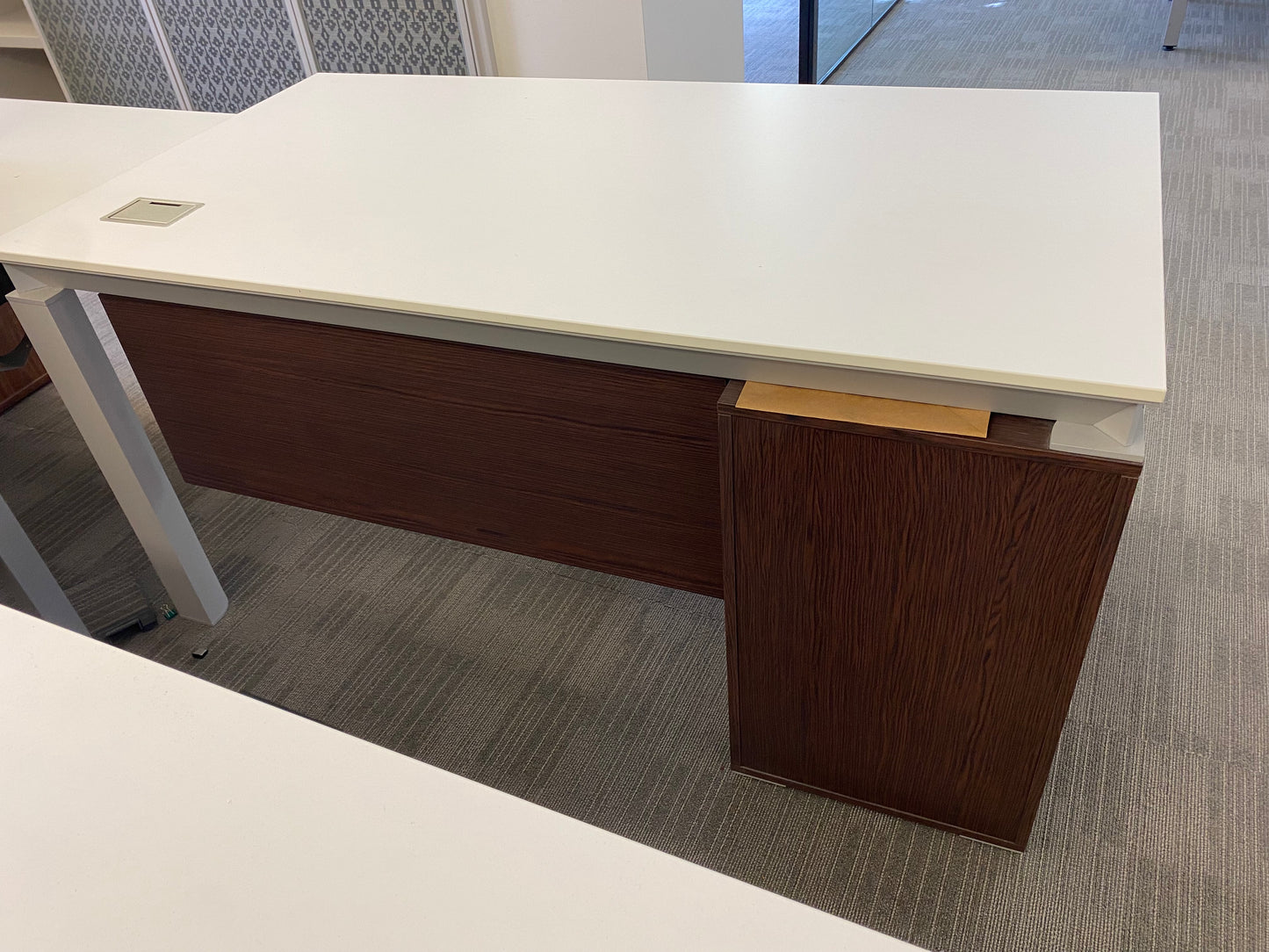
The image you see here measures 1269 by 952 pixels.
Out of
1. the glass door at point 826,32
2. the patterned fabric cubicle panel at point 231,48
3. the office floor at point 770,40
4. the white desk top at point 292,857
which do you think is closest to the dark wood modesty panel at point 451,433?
the white desk top at point 292,857

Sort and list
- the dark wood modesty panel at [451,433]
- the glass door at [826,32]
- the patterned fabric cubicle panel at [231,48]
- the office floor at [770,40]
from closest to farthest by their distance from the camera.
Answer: the dark wood modesty panel at [451,433]
the patterned fabric cubicle panel at [231,48]
the glass door at [826,32]
the office floor at [770,40]

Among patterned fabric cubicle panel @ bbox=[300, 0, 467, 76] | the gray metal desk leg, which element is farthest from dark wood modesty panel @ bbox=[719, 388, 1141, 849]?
the gray metal desk leg

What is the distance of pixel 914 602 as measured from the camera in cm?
116

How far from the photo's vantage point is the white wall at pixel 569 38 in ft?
9.07

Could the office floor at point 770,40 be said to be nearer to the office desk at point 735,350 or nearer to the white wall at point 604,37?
the white wall at point 604,37

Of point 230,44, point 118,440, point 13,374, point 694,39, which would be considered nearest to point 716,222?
point 118,440

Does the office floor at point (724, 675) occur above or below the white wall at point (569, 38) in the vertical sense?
below

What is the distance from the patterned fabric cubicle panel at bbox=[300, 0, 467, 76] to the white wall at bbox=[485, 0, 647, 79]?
15 cm

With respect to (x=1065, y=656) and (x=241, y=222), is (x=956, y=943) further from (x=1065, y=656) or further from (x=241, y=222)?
(x=241, y=222)

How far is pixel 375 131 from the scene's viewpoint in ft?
5.43

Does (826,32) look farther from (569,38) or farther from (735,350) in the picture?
(735,350)

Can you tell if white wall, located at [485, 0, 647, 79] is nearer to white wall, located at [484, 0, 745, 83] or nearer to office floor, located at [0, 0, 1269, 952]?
white wall, located at [484, 0, 745, 83]

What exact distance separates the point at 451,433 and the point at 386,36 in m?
2.23

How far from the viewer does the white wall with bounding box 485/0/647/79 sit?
276 cm
